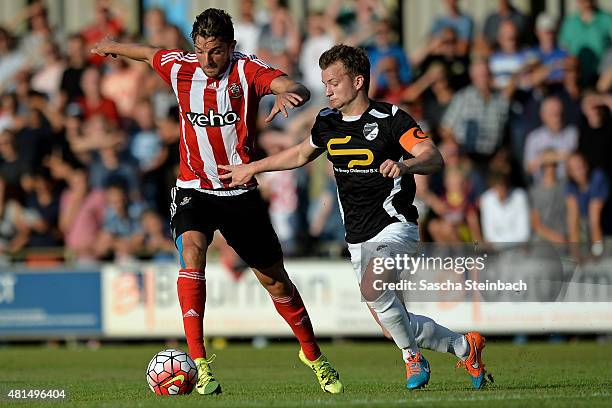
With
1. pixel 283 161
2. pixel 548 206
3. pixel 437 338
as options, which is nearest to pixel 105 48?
pixel 283 161

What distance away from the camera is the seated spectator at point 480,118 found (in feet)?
57.8

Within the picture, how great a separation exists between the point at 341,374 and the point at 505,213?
18.9ft

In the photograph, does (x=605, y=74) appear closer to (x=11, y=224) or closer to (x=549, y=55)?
(x=549, y=55)

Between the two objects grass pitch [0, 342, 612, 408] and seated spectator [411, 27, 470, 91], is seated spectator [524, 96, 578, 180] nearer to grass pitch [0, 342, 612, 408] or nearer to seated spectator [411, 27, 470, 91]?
seated spectator [411, 27, 470, 91]

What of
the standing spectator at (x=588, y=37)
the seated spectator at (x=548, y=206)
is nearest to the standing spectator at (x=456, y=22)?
the standing spectator at (x=588, y=37)

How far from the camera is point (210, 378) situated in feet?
29.9

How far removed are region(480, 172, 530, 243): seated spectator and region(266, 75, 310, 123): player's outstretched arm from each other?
7.90 metres

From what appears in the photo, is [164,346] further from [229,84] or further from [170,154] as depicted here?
[229,84]

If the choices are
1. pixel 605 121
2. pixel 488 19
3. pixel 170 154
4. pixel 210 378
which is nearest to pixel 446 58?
pixel 488 19

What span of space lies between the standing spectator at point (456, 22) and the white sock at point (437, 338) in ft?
33.8

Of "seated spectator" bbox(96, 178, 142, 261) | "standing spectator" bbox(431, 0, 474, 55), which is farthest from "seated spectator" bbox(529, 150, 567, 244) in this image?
"seated spectator" bbox(96, 178, 142, 261)

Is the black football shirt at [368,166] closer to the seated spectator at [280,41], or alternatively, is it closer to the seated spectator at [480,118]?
the seated spectator at [480,118]

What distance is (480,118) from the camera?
17.6 metres

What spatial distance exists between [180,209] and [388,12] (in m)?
11.9
